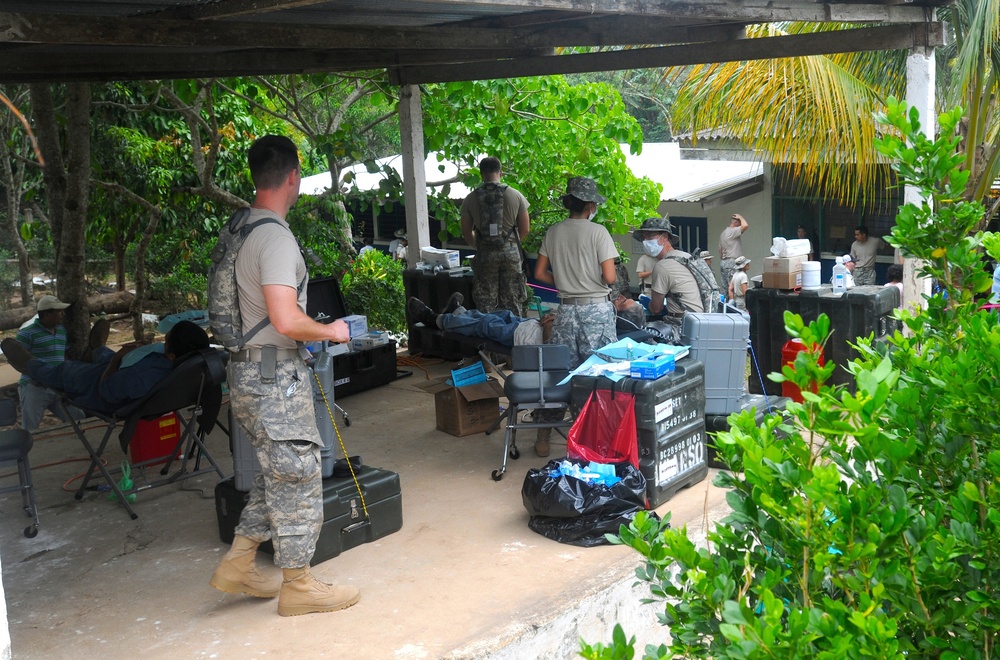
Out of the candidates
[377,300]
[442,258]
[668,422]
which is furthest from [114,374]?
[377,300]

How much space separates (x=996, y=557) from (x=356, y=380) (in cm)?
673

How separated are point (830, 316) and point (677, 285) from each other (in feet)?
4.42

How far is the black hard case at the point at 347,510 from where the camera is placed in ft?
15.7

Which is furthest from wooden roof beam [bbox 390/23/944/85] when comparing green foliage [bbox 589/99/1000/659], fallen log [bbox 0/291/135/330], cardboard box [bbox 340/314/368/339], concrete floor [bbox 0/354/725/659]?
fallen log [bbox 0/291/135/330]

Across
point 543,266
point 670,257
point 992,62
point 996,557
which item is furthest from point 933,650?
Result: point 992,62

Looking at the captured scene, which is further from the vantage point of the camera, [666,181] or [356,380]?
[666,181]

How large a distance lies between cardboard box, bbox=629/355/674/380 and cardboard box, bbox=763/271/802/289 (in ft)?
8.08

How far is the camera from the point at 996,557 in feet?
5.86

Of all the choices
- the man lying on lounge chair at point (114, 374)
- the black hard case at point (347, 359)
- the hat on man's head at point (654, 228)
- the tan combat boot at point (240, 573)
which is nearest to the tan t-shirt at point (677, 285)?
the hat on man's head at point (654, 228)

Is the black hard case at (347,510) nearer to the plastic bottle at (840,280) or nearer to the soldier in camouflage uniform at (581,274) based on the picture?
the soldier in camouflage uniform at (581,274)

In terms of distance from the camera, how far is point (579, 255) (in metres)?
6.14

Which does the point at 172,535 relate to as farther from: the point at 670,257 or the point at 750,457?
the point at 750,457

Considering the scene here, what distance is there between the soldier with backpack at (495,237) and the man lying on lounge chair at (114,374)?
358cm

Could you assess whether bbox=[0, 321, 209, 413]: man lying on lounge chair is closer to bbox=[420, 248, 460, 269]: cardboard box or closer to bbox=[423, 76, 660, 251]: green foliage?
bbox=[420, 248, 460, 269]: cardboard box
